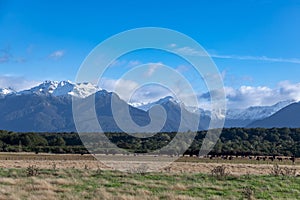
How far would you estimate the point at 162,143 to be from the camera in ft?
299

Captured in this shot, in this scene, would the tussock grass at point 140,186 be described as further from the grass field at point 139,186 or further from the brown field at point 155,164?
the brown field at point 155,164

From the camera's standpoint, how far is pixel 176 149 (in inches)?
3076

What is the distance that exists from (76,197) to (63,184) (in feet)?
14.6

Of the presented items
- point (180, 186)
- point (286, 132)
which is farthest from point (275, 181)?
point (286, 132)

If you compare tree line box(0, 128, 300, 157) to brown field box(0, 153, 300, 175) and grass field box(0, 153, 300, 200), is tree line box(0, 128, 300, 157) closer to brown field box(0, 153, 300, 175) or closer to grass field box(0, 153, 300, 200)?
brown field box(0, 153, 300, 175)

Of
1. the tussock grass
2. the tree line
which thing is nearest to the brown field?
the tussock grass

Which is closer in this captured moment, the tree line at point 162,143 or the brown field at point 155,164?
the brown field at point 155,164

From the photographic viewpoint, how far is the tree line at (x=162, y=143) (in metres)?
94.3

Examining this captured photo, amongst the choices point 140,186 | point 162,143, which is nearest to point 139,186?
point 140,186

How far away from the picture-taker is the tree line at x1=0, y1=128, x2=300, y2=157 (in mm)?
94350

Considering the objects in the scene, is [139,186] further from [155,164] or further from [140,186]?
[155,164]

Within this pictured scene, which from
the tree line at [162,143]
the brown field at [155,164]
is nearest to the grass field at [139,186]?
the brown field at [155,164]

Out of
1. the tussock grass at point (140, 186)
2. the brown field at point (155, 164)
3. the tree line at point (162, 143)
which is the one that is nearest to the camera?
the tussock grass at point (140, 186)

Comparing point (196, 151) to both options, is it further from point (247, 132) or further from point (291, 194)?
point (291, 194)
